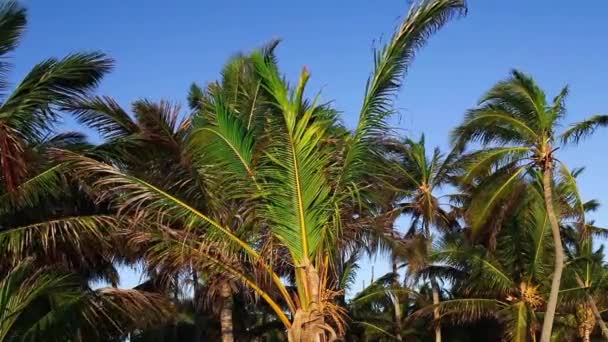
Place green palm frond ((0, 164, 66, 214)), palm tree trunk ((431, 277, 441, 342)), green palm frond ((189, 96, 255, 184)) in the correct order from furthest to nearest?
palm tree trunk ((431, 277, 441, 342)) → green palm frond ((0, 164, 66, 214)) → green palm frond ((189, 96, 255, 184))

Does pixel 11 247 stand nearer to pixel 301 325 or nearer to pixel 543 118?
pixel 301 325

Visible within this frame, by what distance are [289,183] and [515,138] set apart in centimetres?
1166

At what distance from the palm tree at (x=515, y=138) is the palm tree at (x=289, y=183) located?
396 inches

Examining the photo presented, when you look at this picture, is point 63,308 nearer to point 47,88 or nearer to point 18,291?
point 18,291

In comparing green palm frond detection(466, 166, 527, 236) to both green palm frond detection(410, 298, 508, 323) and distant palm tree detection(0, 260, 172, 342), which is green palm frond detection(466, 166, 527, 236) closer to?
green palm frond detection(410, 298, 508, 323)

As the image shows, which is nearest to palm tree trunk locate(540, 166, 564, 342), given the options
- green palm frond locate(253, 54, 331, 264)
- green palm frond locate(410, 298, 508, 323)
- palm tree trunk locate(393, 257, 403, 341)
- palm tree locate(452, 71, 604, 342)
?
palm tree locate(452, 71, 604, 342)

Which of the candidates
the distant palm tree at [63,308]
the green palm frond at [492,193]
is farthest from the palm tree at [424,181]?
the distant palm tree at [63,308]

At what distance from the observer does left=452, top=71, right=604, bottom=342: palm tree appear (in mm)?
20438

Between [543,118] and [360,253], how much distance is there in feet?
31.4

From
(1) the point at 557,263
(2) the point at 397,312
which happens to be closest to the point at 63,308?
(1) the point at 557,263

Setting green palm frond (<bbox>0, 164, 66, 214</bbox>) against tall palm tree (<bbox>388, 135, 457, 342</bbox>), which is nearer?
green palm frond (<bbox>0, 164, 66, 214</bbox>)

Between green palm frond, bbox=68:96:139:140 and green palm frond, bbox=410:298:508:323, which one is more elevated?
green palm frond, bbox=68:96:139:140

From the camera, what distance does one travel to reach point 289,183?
1094cm

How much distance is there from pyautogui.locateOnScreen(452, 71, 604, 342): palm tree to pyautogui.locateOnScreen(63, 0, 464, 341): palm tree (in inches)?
396
